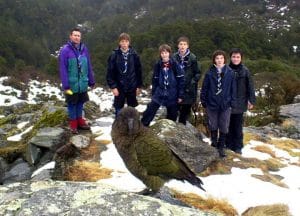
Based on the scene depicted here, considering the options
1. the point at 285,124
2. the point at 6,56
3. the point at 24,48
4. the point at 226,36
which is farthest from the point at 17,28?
the point at 285,124

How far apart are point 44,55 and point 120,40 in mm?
127020

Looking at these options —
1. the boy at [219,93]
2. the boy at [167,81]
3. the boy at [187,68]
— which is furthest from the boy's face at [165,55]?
the boy at [219,93]

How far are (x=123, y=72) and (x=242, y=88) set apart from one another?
2432 millimetres

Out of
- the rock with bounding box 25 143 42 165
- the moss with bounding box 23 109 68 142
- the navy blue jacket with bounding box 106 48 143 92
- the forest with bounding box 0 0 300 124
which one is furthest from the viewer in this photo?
the forest with bounding box 0 0 300 124

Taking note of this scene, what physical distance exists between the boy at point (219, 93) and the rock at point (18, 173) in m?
3.48

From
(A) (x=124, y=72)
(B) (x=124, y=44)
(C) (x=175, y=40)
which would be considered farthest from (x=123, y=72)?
(C) (x=175, y=40)

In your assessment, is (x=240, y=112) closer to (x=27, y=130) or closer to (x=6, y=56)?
(x=27, y=130)

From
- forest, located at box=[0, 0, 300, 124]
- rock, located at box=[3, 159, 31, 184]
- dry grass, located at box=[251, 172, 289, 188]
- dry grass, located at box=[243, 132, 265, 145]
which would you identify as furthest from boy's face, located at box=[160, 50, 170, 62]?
forest, located at box=[0, 0, 300, 124]

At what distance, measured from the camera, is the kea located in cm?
472

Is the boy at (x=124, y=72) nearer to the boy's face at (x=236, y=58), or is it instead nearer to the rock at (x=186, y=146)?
the rock at (x=186, y=146)

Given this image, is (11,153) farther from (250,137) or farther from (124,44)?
(250,137)

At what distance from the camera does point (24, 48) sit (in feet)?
386

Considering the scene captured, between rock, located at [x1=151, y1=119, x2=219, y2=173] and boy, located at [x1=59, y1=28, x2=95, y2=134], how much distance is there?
1.75 meters

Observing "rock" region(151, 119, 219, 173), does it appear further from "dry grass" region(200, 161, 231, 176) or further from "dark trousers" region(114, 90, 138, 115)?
"dark trousers" region(114, 90, 138, 115)
